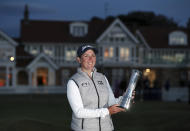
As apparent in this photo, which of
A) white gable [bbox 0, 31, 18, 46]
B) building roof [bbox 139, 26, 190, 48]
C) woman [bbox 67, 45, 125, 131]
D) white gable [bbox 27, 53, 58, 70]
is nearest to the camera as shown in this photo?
woman [bbox 67, 45, 125, 131]

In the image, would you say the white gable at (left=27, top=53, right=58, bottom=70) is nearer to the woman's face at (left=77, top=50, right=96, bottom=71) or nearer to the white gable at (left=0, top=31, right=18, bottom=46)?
the white gable at (left=0, top=31, right=18, bottom=46)

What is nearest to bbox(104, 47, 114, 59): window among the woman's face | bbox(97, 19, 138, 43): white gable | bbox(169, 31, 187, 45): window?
bbox(97, 19, 138, 43): white gable

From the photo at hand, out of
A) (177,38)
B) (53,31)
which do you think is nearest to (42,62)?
(53,31)

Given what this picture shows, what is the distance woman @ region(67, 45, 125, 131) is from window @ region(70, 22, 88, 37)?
41448 mm

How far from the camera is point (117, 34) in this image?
4409 centimetres

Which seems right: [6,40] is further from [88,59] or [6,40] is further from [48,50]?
[88,59]

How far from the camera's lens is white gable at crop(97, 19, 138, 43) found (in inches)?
1709

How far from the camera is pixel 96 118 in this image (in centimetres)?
426

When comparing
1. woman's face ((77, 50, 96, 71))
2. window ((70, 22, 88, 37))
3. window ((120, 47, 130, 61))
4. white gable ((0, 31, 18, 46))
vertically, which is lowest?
woman's face ((77, 50, 96, 71))

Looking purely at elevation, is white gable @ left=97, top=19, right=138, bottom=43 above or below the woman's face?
above

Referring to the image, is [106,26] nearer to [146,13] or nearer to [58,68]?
[58,68]

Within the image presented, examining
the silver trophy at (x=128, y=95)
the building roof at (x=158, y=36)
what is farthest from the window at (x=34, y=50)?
the silver trophy at (x=128, y=95)

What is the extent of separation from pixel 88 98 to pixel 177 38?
47339 mm

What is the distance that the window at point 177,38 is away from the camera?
49.7 meters
